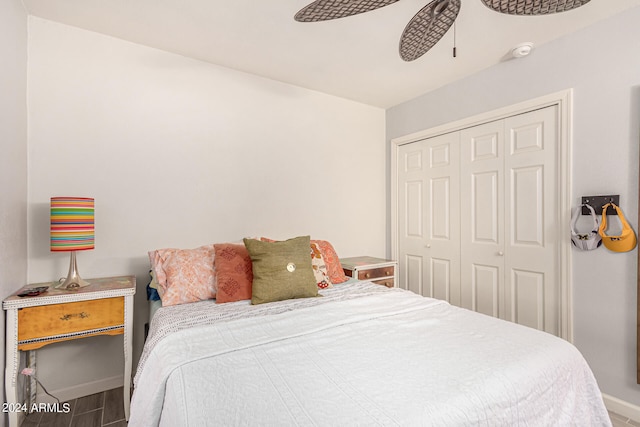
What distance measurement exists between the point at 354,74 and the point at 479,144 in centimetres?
127

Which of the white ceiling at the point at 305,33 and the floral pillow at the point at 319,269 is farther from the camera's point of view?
the floral pillow at the point at 319,269

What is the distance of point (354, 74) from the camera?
2.79 meters

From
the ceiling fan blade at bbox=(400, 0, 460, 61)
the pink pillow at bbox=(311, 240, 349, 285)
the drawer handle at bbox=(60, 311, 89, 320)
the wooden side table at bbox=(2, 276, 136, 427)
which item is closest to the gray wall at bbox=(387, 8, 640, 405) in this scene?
the ceiling fan blade at bbox=(400, 0, 460, 61)

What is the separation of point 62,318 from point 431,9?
2515 mm

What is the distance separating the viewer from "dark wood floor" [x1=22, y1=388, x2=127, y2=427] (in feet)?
6.02

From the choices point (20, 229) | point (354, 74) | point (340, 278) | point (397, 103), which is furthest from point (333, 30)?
point (20, 229)

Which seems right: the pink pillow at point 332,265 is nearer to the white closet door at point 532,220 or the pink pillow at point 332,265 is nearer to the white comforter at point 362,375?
the white comforter at point 362,375

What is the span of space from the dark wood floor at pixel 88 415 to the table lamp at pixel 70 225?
80cm

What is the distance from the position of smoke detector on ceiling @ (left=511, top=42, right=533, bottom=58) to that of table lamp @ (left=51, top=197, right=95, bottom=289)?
3.13 m

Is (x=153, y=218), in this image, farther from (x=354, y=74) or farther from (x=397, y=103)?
(x=397, y=103)

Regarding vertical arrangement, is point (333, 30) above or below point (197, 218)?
above

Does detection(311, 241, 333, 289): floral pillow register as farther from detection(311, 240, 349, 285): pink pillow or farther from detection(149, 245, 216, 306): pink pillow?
detection(149, 245, 216, 306): pink pillow

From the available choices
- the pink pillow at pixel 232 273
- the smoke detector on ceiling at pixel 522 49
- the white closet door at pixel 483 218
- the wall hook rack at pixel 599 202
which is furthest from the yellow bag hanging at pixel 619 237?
the pink pillow at pixel 232 273

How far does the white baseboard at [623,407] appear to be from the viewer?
1.89 m
